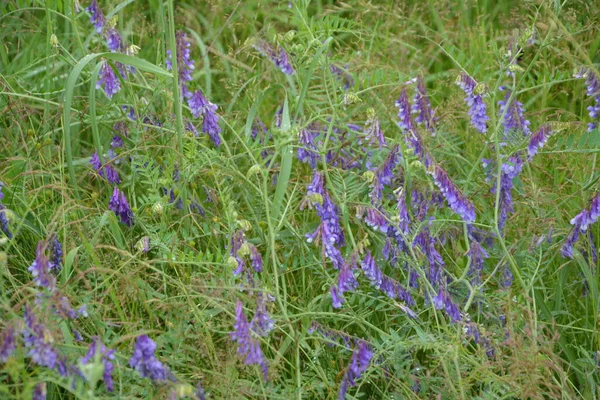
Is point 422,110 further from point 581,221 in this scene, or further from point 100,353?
point 100,353

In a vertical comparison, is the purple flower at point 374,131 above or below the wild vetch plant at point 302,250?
above

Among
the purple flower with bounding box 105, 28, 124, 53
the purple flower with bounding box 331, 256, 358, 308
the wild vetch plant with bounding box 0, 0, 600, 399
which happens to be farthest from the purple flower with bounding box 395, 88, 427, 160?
the purple flower with bounding box 105, 28, 124, 53

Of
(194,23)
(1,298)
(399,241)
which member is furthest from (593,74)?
(194,23)

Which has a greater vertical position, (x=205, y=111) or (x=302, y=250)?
(x=205, y=111)

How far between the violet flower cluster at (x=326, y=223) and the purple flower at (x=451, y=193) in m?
0.27

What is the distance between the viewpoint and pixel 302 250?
Answer: 241 centimetres

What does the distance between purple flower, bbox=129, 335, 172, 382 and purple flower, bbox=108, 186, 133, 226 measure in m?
0.70

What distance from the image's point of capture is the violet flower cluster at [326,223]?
2131 millimetres

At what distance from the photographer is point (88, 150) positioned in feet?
10.6

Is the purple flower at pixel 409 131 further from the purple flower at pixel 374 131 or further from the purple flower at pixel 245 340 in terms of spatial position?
the purple flower at pixel 245 340

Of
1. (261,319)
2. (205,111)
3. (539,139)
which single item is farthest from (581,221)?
(205,111)

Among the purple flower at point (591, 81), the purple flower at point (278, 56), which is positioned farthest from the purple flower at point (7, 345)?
the purple flower at point (591, 81)

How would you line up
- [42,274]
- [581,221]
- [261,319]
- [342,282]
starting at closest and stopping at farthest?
[42,274]
[261,319]
[342,282]
[581,221]

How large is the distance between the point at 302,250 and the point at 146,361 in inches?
31.9
